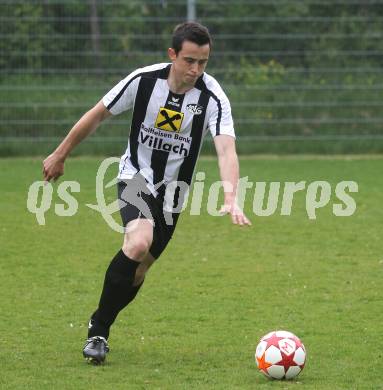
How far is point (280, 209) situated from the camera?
1303cm

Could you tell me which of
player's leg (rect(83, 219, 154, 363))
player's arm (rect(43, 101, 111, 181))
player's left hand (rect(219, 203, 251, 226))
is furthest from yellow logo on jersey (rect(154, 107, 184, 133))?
player's left hand (rect(219, 203, 251, 226))

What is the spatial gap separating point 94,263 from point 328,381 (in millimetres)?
4380

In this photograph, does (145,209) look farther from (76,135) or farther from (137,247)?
(76,135)

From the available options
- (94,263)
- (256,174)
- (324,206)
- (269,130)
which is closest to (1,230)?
(94,263)

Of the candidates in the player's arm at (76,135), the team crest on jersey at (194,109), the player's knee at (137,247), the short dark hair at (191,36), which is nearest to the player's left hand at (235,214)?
the player's knee at (137,247)

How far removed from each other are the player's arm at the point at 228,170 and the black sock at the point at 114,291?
2.56 feet

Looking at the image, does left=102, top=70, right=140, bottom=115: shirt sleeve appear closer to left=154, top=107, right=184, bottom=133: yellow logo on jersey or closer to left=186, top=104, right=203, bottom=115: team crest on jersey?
left=154, top=107, right=184, bottom=133: yellow logo on jersey

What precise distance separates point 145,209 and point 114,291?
532 mm

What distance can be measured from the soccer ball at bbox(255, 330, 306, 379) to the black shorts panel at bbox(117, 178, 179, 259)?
1.08 m

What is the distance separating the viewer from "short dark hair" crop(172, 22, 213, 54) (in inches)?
250

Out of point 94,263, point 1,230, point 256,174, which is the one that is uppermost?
point 256,174

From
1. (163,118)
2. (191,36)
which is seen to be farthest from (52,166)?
(191,36)

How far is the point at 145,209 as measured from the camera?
6.66 m

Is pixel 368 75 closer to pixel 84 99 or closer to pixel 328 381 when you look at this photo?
pixel 84 99
